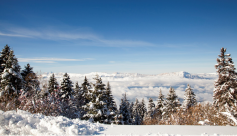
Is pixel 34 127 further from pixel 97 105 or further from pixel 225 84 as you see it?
pixel 225 84

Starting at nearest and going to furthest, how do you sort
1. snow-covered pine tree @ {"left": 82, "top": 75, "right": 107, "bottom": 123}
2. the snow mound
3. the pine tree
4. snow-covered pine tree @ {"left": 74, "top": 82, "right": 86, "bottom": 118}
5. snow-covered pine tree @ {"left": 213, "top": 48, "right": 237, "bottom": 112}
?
the snow mound → snow-covered pine tree @ {"left": 213, "top": 48, "right": 237, "bottom": 112} → snow-covered pine tree @ {"left": 82, "top": 75, "right": 107, "bottom": 123} → the pine tree → snow-covered pine tree @ {"left": 74, "top": 82, "right": 86, "bottom": 118}

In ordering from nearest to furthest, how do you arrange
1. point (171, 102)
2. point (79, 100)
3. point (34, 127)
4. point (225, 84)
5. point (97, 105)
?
1. point (34, 127)
2. point (225, 84)
3. point (97, 105)
4. point (171, 102)
5. point (79, 100)

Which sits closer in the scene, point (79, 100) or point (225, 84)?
point (225, 84)

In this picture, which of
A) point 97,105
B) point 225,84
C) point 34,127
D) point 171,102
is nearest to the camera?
point 34,127

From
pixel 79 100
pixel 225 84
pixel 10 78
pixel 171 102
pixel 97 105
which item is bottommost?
pixel 171 102

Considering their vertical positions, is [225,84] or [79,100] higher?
[225,84]

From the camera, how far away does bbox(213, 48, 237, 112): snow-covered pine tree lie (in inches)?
613

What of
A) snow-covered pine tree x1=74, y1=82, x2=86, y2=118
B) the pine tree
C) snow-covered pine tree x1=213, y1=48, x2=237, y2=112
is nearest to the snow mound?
the pine tree

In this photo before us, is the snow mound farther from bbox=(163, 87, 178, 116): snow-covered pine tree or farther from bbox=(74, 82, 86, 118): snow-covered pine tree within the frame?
bbox=(163, 87, 178, 116): snow-covered pine tree

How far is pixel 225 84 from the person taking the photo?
52.2 ft

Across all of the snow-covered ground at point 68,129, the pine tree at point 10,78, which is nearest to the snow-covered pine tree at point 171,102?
the snow-covered ground at point 68,129

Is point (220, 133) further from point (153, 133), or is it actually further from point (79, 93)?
point (79, 93)

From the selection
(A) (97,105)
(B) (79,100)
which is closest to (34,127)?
(A) (97,105)

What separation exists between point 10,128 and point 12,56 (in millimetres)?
17080
